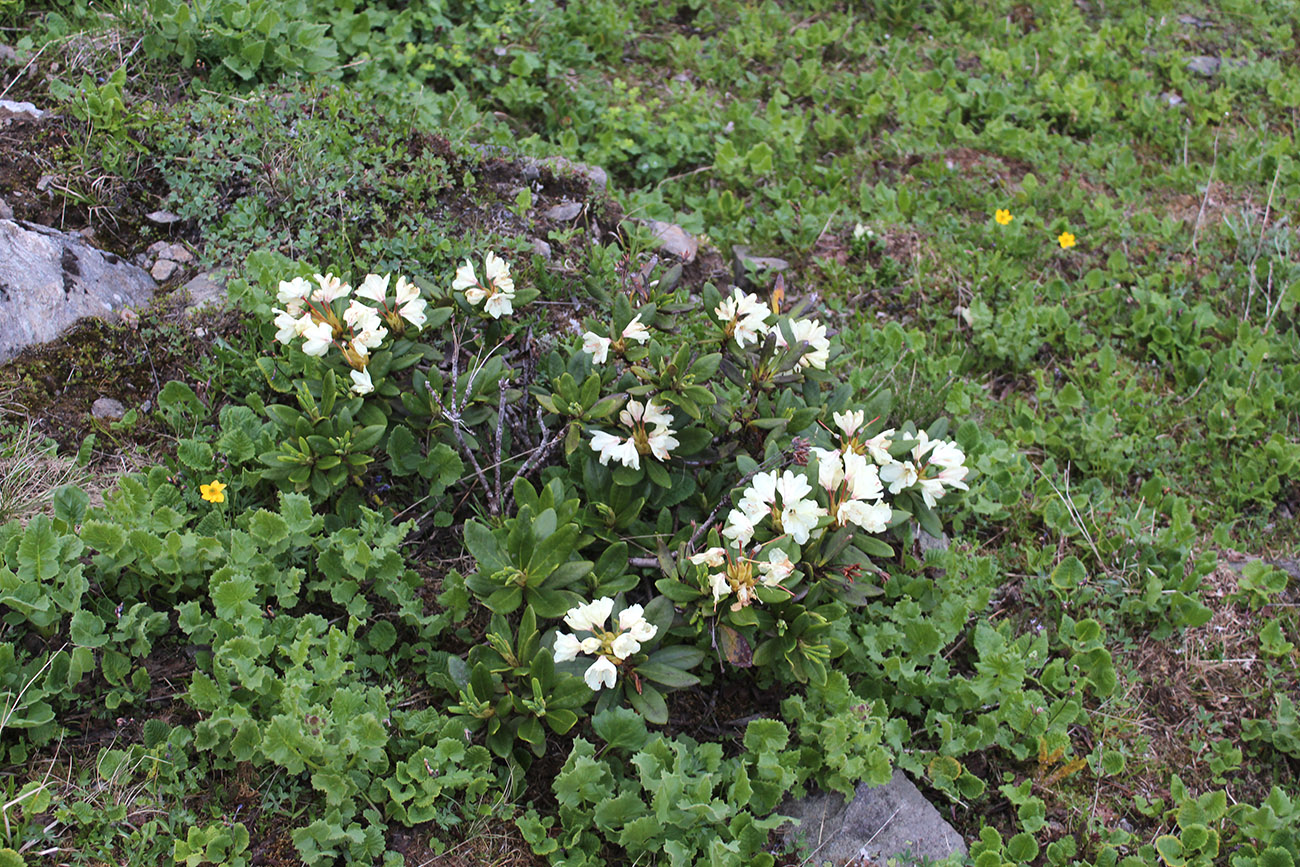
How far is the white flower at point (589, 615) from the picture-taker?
2312mm

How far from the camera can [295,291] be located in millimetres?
2672

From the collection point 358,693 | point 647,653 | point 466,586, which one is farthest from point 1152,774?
point 358,693

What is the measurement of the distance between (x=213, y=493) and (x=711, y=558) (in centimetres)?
142

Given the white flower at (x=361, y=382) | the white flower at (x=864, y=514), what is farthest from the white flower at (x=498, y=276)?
the white flower at (x=864, y=514)

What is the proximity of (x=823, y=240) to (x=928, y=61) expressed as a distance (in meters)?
1.86

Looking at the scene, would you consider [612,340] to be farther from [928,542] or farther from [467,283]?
[928,542]

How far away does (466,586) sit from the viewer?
259cm

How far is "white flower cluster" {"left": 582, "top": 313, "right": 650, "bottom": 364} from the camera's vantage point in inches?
111

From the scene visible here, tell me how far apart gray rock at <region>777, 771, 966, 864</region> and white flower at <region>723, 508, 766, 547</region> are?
2.52ft

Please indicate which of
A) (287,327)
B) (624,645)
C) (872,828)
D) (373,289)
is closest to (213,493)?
(287,327)

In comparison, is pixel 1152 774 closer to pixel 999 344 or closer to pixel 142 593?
pixel 999 344

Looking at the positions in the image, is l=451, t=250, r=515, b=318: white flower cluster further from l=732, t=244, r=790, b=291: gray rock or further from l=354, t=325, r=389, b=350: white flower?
l=732, t=244, r=790, b=291: gray rock

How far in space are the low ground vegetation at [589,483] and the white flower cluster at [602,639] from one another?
2cm

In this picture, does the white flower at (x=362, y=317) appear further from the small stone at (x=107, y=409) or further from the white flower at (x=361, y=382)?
the small stone at (x=107, y=409)
